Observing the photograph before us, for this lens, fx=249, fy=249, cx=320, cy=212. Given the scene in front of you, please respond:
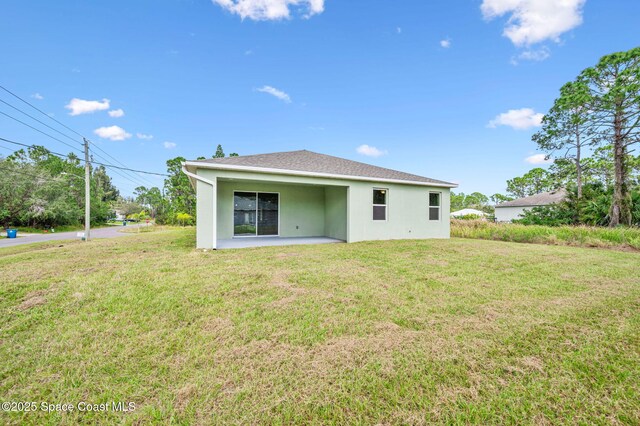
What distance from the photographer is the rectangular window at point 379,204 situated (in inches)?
397

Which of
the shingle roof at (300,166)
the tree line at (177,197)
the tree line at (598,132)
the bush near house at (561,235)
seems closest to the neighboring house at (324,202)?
the shingle roof at (300,166)

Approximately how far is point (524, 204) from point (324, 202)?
1028 inches

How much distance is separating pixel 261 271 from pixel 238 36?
39.2 ft

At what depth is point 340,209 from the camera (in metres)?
10.4

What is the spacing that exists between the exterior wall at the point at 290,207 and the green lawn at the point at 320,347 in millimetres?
5353

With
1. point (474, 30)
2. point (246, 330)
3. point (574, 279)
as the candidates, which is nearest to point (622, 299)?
point (574, 279)

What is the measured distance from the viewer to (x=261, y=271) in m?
5.00

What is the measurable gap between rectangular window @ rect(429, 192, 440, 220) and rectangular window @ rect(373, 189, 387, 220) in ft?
8.21

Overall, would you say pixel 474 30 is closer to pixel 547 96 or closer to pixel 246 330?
pixel 547 96

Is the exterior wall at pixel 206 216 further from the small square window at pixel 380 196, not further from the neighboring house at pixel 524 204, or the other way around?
the neighboring house at pixel 524 204

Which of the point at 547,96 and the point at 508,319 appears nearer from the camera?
the point at 508,319

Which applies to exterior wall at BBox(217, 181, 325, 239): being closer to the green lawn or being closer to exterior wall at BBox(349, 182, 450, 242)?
exterior wall at BBox(349, 182, 450, 242)

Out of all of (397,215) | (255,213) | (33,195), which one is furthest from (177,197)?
(397,215)

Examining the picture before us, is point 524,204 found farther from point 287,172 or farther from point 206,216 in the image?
point 206,216
